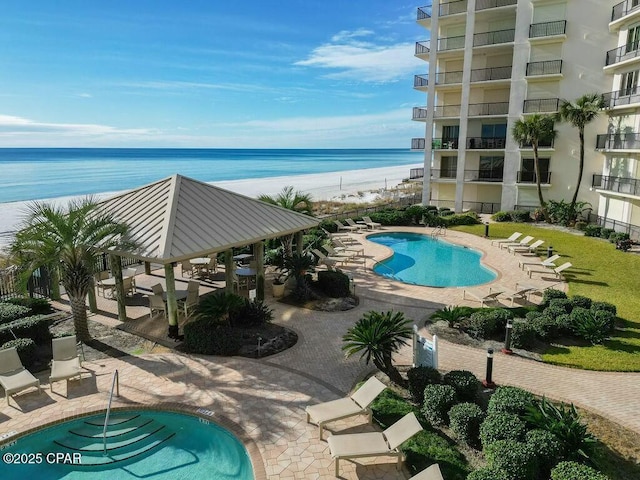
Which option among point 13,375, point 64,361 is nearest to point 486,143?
point 64,361

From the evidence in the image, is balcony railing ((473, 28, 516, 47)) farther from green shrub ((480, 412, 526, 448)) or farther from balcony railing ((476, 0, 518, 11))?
green shrub ((480, 412, 526, 448))

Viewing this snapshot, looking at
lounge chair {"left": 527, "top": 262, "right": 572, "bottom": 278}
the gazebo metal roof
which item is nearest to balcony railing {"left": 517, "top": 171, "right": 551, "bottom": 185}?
lounge chair {"left": 527, "top": 262, "right": 572, "bottom": 278}

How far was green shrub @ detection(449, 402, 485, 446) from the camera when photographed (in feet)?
28.5

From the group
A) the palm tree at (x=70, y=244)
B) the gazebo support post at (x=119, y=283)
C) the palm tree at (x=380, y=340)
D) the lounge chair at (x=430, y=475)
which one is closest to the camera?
the lounge chair at (x=430, y=475)

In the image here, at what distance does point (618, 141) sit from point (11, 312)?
37.3 m

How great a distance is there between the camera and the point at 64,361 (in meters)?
11.3

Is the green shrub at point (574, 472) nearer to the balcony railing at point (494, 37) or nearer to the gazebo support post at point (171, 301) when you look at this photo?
the gazebo support post at point (171, 301)

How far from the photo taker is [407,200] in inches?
1815

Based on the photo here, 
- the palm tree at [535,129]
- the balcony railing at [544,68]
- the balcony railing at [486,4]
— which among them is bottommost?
the palm tree at [535,129]

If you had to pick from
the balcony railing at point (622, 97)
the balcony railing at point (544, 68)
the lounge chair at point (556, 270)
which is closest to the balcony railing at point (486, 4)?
the balcony railing at point (544, 68)

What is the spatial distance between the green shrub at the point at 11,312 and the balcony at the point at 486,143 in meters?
36.8

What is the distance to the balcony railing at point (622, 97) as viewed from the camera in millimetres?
29642

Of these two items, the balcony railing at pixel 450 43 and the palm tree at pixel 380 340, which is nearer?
the palm tree at pixel 380 340

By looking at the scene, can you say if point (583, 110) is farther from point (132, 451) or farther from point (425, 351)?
point (132, 451)
